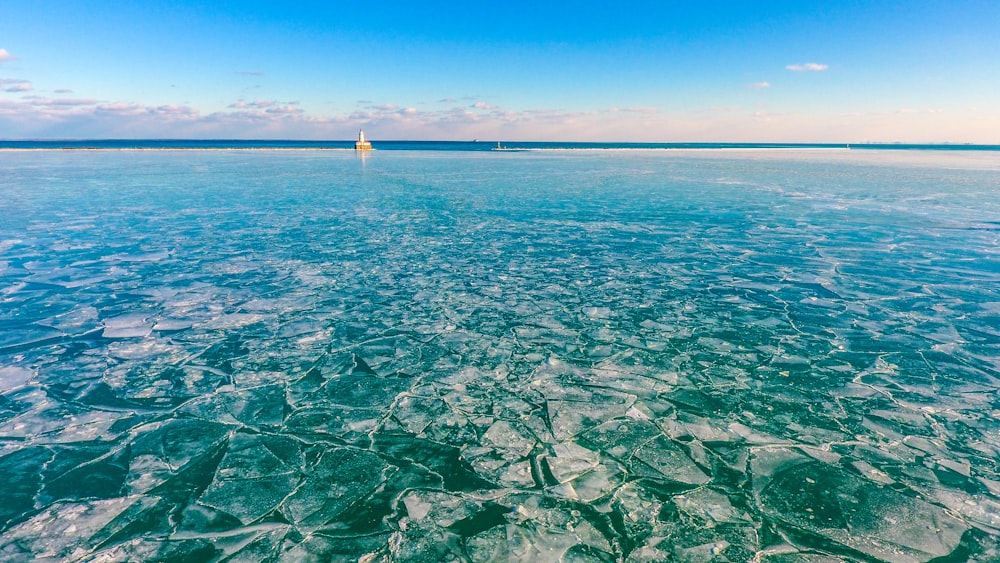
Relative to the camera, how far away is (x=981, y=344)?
259 inches

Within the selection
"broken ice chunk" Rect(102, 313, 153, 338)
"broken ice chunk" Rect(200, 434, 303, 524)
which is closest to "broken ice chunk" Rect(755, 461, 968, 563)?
"broken ice chunk" Rect(200, 434, 303, 524)

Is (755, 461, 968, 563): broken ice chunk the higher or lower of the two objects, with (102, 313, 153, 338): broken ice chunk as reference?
lower

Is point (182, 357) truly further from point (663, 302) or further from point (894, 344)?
point (894, 344)

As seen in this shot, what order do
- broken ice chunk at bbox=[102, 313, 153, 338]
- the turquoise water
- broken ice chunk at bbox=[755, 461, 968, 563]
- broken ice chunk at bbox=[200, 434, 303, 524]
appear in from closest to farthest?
1. broken ice chunk at bbox=[755, 461, 968, 563]
2. the turquoise water
3. broken ice chunk at bbox=[200, 434, 303, 524]
4. broken ice chunk at bbox=[102, 313, 153, 338]

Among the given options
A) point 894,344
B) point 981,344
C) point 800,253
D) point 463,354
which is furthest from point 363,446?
point 800,253

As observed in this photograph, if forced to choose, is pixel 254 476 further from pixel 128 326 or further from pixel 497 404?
pixel 128 326

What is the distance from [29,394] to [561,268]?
771cm

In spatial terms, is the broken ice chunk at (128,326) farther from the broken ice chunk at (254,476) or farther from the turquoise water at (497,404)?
the broken ice chunk at (254,476)

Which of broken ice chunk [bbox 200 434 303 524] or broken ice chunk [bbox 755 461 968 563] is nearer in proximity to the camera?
broken ice chunk [bbox 755 461 968 563]

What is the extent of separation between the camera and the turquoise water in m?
3.47

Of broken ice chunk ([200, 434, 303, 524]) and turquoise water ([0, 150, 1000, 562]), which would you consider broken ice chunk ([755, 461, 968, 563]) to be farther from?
broken ice chunk ([200, 434, 303, 524])

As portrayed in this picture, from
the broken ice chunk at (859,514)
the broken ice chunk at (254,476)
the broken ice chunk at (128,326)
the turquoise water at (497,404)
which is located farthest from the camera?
the broken ice chunk at (128,326)

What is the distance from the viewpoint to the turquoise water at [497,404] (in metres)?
3.47

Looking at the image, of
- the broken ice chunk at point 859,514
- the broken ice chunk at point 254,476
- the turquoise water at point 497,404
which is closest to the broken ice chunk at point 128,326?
the turquoise water at point 497,404
